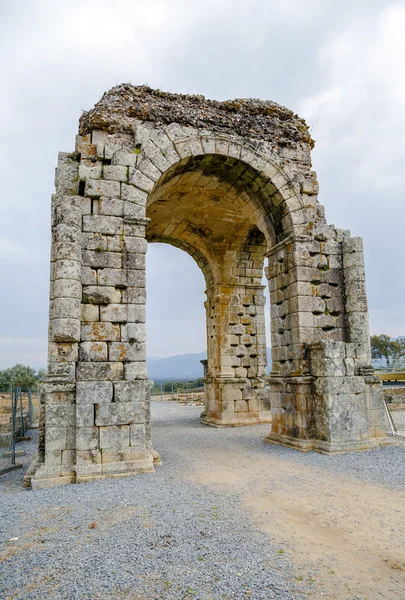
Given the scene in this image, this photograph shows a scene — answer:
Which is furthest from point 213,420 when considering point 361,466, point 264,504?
point 264,504

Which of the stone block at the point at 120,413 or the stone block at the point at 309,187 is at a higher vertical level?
the stone block at the point at 309,187

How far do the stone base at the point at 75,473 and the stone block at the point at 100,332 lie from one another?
1743mm

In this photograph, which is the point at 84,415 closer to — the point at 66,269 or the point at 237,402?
the point at 66,269

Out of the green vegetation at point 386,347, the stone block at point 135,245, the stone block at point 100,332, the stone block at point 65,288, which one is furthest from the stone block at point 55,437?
the green vegetation at point 386,347

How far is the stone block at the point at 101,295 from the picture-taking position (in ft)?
20.2

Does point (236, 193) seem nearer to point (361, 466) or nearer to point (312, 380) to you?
point (312, 380)

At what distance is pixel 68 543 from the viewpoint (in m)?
3.41

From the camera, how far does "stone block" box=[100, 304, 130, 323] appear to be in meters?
6.19

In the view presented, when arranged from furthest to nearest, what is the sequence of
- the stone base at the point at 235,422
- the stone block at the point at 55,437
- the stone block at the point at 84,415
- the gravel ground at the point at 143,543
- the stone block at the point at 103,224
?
the stone base at the point at 235,422 < the stone block at the point at 103,224 < the stone block at the point at 84,415 < the stone block at the point at 55,437 < the gravel ground at the point at 143,543

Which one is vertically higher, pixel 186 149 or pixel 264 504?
pixel 186 149

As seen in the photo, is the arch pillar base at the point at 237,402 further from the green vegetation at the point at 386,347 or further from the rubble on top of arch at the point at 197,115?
the green vegetation at the point at 386,347

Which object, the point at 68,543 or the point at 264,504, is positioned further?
the point at 264,504

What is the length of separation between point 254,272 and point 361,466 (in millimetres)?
7244

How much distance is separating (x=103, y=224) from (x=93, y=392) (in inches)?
101
